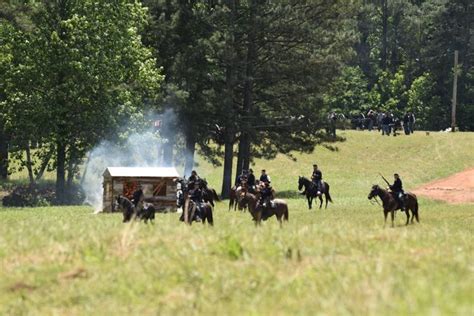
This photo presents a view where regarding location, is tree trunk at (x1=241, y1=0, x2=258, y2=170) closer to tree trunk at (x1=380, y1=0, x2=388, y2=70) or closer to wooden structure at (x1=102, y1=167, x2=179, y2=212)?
wooden structure at (x1=102, y1=167, x2=179, y2=212)

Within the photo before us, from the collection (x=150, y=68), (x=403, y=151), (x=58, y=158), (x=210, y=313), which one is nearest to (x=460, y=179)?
(x=403, y=151)

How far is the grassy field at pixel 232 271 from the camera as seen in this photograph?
12570 millimetres

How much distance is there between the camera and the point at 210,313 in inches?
526

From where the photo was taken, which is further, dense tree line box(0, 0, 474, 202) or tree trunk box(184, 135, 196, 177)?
tree trunk box(184, 135, 196, 177)

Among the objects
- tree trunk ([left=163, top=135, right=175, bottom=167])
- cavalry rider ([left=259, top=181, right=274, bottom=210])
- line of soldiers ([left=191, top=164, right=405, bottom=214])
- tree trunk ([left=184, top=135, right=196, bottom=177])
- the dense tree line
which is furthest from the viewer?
tree trunk ([left=163, top=135, right=175, bottom=167])

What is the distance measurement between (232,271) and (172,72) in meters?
40.9

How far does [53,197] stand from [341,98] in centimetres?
5334

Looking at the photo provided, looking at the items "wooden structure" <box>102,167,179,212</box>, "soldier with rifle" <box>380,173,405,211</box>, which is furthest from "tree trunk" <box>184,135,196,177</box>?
"soldier with rifle" <box>380,173,405,211</box>

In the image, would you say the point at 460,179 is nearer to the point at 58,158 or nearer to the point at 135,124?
the point at 135,124

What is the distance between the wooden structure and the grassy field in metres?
19.6

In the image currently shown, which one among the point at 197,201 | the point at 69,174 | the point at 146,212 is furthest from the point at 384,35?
the point at 146,212

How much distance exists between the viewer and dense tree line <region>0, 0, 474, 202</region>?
51.0 metres

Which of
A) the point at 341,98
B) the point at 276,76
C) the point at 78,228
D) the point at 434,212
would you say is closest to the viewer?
the point at 78,228

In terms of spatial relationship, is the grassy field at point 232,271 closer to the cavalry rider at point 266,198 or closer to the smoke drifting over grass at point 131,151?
the cavalry rider at point 266,198
